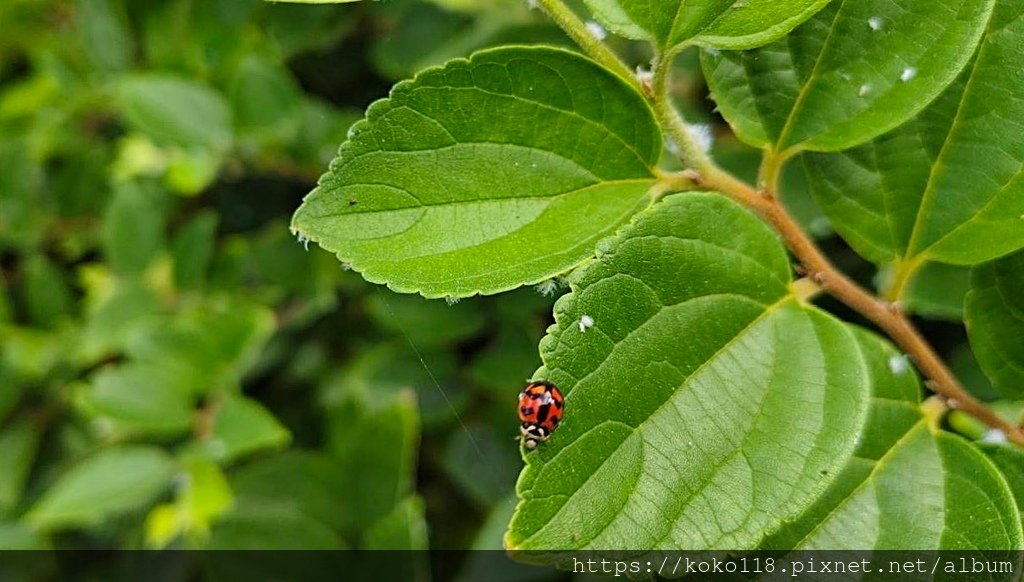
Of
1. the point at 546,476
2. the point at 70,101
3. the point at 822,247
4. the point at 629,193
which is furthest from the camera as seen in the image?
the point at 70,101

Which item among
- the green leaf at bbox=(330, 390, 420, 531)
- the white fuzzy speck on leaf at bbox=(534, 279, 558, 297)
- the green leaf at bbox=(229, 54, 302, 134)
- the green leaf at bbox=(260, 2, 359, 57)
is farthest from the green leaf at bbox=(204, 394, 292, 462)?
the white fuzzy speck on leaf at bbox=(534, 279, 558, 297)

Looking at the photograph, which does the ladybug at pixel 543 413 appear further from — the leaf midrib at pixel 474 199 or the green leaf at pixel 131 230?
the green leaf at pixel 131 230

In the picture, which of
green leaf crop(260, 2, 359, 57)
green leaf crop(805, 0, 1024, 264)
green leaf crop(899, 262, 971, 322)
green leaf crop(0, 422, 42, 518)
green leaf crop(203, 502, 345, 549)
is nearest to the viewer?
green leaf crop(805, 0, 1024, 264)

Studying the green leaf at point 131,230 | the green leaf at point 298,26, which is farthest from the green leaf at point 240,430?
the green leaf at point 298,26

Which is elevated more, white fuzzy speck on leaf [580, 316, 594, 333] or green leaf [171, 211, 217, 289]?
white fuzzy speck on leaf [580, 316, 594, 333]

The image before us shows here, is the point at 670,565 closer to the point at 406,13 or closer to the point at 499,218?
the point at 499,218

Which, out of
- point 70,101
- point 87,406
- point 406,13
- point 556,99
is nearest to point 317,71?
point 406,13

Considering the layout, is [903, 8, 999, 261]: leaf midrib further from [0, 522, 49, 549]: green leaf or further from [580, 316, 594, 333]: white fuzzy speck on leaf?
[0, 522, 49, 549]: green leaf

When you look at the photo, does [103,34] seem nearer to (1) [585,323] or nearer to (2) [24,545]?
(2) [24,545]
